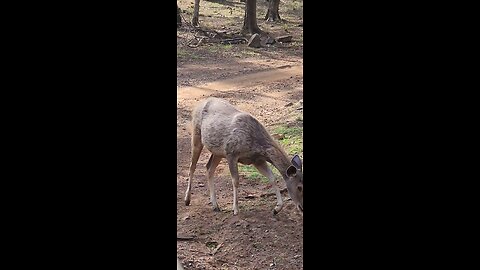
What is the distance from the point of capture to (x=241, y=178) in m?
5.82

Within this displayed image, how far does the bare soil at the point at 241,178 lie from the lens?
4.23 meters

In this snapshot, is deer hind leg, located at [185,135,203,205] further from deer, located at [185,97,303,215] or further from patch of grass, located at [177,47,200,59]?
patch of grass, located at [177,47,200,59]

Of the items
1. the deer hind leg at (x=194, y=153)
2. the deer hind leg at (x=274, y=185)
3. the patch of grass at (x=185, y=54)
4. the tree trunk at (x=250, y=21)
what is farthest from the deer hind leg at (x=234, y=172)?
the tree trunk at (x=250, y=21)

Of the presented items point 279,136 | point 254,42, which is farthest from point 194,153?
point 254,42

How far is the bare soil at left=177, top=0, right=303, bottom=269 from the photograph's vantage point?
13.9ft

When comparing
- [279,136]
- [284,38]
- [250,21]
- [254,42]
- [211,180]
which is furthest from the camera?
[250,21]

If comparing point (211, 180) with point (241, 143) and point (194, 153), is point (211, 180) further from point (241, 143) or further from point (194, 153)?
point (241, 143)

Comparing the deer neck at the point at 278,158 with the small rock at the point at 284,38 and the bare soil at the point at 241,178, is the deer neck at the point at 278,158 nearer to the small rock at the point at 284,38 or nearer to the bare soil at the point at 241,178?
the bare soil at the point at 241,178

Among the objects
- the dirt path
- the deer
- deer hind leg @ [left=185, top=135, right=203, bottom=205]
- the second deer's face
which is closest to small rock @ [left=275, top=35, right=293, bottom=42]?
the dirt path

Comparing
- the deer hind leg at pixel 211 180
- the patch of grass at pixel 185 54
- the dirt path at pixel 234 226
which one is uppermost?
the patch of grass at pixel 185 54

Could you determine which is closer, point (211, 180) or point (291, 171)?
point (291, 171)

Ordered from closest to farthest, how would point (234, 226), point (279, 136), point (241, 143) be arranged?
1. point (234, 226)
2. point (241, 143)
3. point (279, 136)
